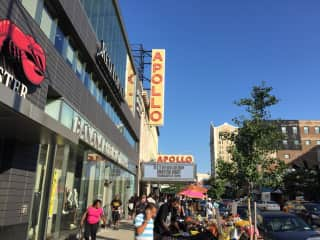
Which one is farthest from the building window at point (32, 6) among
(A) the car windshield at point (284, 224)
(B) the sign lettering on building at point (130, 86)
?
(B) the sign lettering on building at point (130, 86)

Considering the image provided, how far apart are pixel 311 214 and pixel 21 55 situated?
22.2 meters

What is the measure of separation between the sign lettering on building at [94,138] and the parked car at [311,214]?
1392 centimetres

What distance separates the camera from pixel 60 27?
400 inches

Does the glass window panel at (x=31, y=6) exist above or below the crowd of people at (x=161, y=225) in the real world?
above

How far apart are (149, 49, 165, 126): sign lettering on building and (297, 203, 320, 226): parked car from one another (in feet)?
47.3

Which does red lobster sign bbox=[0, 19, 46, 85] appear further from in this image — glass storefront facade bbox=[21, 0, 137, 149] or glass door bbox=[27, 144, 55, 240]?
glass door bbox=[27, 144, 55, 240]

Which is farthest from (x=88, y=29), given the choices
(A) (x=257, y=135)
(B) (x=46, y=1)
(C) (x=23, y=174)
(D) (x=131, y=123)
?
(D) (x=131, y=123)

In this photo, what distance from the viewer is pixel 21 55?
697 centimetres

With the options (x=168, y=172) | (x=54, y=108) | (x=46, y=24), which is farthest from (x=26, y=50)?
(x=168, y=172)

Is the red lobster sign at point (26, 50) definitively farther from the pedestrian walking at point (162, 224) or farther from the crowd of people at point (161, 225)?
the pedestrian walking at point (162, 224)

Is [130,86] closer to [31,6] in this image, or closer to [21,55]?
[31,6]

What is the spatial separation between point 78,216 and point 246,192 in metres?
6.41

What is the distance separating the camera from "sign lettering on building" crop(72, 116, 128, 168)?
36.7 ft

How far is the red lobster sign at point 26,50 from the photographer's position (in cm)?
658
